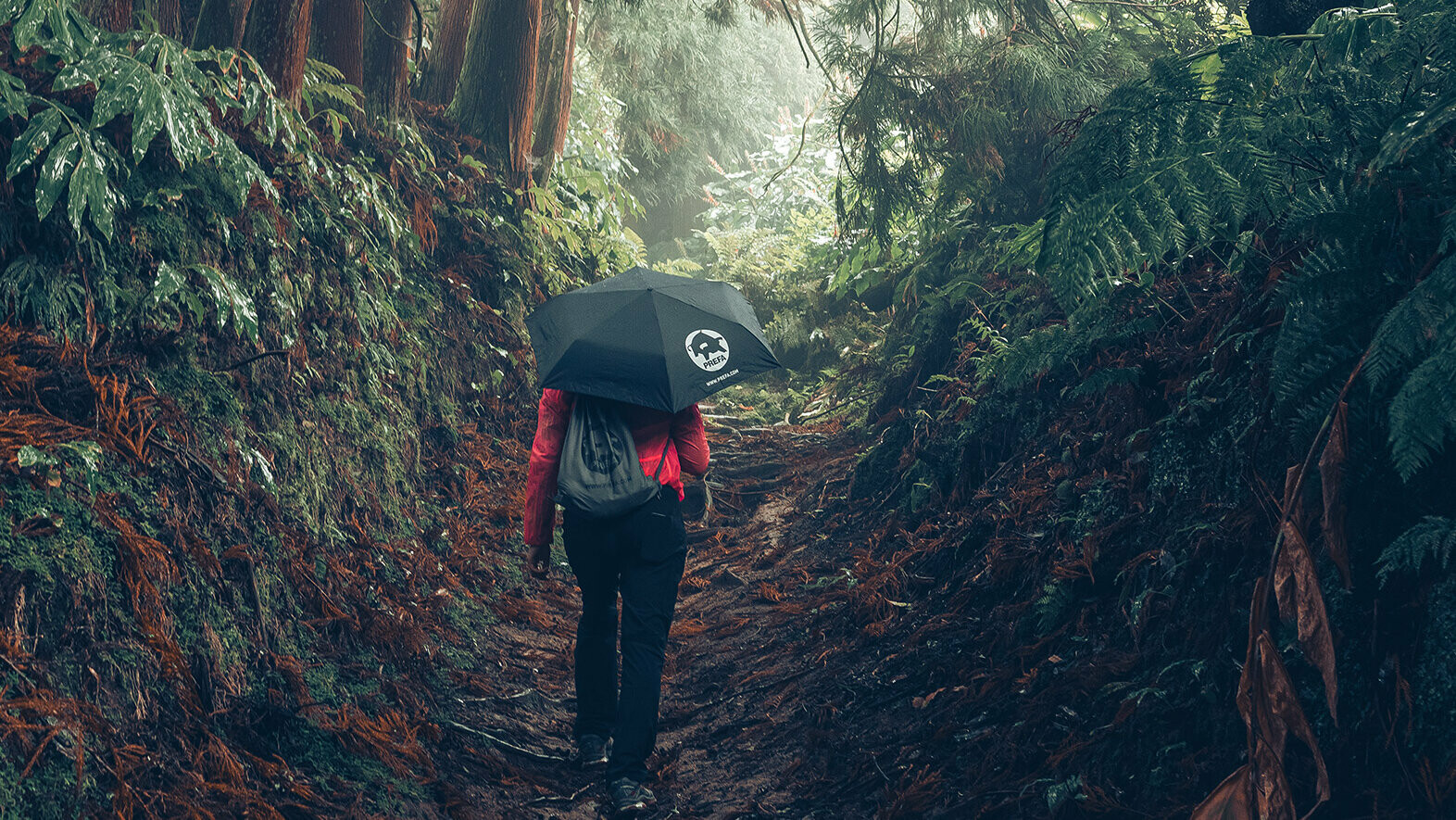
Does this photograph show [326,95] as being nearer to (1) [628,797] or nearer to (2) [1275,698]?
(1) [628,797]

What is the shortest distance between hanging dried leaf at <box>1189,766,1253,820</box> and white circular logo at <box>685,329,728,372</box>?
2.45 metres

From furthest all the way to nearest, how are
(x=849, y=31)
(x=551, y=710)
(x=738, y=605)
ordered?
(x=849, y=31), (x=738, y=605), (x=551, y=710)

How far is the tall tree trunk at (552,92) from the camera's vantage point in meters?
9.11

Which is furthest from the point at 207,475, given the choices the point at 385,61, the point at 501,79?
the point at 501,79

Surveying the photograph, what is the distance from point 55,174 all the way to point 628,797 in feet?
10.3

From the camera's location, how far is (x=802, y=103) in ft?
84.2

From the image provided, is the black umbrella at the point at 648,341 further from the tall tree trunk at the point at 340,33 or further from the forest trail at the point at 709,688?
the tall tree trunk at the point at 340,33

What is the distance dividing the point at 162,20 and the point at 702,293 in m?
3.62

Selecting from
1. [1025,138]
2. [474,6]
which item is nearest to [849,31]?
[1025,138]

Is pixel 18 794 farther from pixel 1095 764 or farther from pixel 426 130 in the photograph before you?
A: pixel 426 130

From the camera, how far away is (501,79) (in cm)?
848

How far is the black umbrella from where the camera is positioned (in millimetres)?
3652

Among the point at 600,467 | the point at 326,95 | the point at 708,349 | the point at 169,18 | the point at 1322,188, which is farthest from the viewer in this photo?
the point at 326,95

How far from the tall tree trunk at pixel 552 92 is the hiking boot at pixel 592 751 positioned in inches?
263
